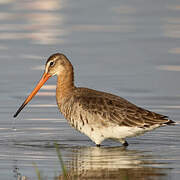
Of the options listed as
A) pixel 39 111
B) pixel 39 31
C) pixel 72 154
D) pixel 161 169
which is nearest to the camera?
pixel 161 169

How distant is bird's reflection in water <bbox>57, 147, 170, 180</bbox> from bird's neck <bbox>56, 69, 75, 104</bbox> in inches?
49.5

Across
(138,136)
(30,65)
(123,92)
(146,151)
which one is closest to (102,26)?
(30,65)

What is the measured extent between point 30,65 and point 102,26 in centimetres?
437

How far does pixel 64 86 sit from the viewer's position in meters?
17.2

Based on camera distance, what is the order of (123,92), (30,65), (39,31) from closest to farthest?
(123,92) < (30,65) < (39,31)

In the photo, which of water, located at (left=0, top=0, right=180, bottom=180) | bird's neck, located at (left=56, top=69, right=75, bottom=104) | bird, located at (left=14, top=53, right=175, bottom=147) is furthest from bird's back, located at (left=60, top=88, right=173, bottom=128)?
water, located at (left=0, top=0, right=180, bottom=180)

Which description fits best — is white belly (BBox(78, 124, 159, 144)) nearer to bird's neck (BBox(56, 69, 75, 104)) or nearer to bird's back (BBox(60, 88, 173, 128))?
bird's back (BBox(60, 88, 173, 128))

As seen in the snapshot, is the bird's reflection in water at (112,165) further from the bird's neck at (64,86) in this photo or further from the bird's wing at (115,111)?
the bird's neck at (64,86)

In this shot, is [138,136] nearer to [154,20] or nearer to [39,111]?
[39,111]

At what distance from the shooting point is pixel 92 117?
16.4 meters

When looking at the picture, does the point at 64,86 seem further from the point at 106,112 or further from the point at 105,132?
the point at 105,132

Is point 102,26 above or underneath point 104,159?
above

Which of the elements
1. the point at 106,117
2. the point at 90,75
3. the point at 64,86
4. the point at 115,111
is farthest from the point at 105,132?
the point at 90,75

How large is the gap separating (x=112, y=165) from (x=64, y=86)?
2.91 metres
